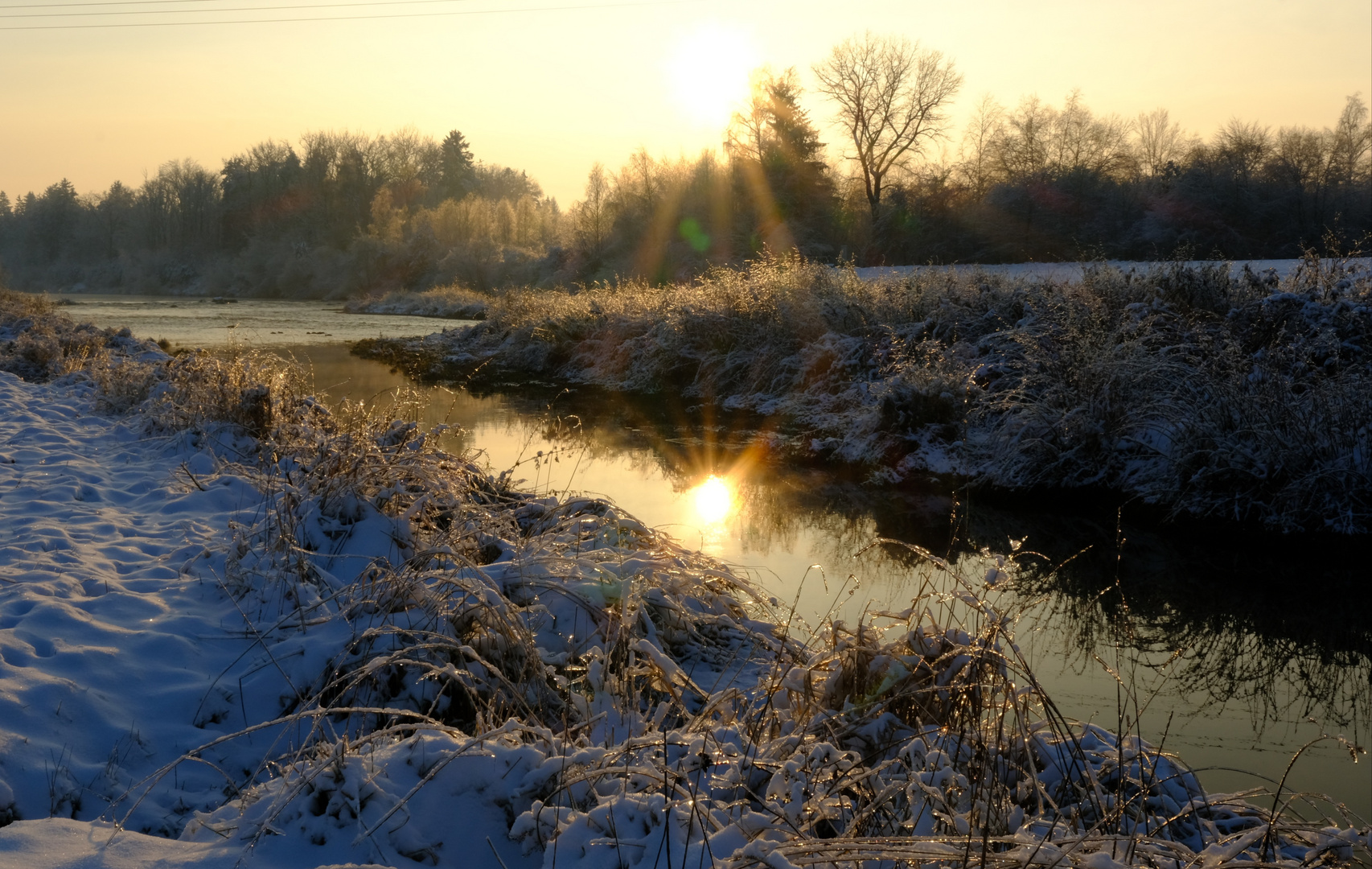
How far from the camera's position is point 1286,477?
7863mm

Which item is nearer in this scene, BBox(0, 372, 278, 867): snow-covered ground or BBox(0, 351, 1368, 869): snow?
BBox(0, 351, 1368, 869): snow

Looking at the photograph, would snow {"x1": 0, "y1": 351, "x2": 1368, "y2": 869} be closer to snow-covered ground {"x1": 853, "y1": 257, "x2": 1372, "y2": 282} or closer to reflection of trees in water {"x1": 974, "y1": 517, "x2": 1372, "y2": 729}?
reflection of trees in water {"x1": 974, "y1": 517, "x2": 1372, "y2": 729}

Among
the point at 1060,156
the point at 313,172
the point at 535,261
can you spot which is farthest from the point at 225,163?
the point at 1060,156

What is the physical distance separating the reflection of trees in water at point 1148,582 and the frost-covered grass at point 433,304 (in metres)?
26.2

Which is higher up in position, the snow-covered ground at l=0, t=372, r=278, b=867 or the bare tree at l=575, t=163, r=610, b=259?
the bare tree at l=575, t=163, r=610, b=259

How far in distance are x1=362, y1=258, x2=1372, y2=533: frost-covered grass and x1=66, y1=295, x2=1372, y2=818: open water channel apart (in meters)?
0.68

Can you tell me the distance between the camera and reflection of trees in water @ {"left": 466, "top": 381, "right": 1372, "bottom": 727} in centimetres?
521

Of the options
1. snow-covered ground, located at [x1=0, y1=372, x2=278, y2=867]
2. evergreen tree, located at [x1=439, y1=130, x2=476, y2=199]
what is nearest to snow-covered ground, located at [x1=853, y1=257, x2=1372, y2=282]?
snow-covered ground, located at [x1=0, y1=372, x2=278, y2=867]

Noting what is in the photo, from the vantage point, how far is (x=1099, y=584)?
683 cm

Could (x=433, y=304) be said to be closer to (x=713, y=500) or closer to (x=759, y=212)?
(x=759, y=212)

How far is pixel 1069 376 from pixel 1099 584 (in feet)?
12.2

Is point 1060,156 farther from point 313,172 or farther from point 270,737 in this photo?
point 313,172

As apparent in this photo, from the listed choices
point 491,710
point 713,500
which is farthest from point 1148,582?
point 491,710

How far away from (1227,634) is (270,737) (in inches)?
227
